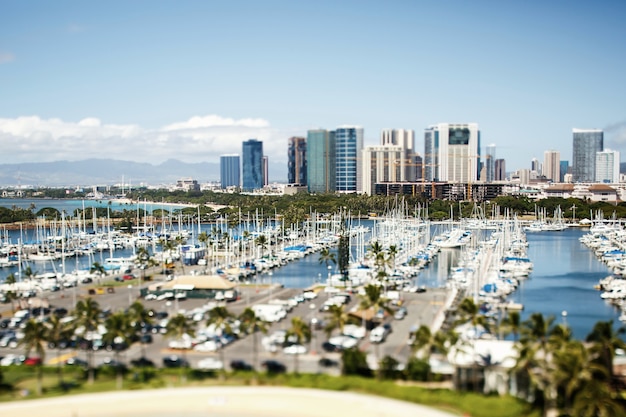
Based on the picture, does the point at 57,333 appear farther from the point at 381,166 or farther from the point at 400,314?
the point at 381,166

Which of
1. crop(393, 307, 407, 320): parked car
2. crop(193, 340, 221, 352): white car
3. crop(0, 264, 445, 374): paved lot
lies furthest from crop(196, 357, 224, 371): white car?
crop(393, 307, 407, 320): parked car

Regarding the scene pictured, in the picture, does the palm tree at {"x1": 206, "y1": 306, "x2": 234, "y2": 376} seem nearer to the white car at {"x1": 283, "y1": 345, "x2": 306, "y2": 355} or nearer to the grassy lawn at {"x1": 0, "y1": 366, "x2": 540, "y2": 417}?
the white car at {"x1": 283, "y1": 345, "x2": 306, "y2": 355}

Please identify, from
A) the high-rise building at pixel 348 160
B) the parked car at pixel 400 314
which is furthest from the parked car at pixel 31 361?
the high-rise building at pixel 348 160

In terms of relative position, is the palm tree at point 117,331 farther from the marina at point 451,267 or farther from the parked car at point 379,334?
the marina at point 451,267

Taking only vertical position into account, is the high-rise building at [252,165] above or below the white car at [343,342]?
above

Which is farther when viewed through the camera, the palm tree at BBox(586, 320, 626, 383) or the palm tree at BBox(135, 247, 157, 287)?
the palm tree at BBox(135, 247, 157, 287)

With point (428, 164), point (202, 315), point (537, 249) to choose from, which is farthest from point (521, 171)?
point (202, 315)

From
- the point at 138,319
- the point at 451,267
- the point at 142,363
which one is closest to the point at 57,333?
the point at 138,319
